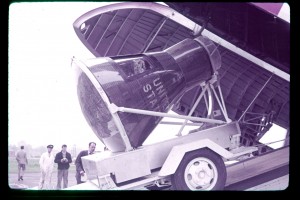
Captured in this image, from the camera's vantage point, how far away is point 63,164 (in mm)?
4293

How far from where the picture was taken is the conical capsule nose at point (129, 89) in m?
4.23

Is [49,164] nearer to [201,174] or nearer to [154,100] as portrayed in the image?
[154,100]

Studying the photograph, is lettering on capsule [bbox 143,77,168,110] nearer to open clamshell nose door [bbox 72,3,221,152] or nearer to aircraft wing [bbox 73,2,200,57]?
open clamshell nose door [bbox 72,3,221,152]

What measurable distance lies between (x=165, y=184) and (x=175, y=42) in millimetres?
1765

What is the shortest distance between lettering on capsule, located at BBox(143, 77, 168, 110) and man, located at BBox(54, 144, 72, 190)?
3.58ft

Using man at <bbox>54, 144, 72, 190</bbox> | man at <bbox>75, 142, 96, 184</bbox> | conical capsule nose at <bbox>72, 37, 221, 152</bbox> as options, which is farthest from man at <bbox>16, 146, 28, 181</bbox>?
conical capsule nose at <bbox>72, 37, 221, 152</bbox>

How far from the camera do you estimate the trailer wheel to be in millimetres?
4312

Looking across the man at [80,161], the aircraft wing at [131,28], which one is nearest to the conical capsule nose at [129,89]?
the man at [80,161]

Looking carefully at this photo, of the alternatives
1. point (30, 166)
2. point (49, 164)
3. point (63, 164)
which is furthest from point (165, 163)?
point (30, 166)

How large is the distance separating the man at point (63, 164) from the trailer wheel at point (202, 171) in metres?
1.17

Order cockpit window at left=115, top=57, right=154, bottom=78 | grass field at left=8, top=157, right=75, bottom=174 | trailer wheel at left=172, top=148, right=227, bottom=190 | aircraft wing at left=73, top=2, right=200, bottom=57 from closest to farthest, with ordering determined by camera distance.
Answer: grass field at left=8, top=157, right=75, bottom=174 < trailer wheel at left=172, top=148, right=227, bottom=190 < cockpit window at left=115, top=57, right=154, bottom=78 < aircraft wing at left=73, top=2, right=200, bottom=57

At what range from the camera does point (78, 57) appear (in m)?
4.35
